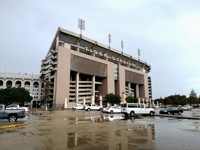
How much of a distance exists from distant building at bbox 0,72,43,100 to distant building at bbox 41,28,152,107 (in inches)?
227

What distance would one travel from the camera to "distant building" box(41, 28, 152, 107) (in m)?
92.3

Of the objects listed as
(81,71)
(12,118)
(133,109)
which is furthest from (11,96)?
(12,118)

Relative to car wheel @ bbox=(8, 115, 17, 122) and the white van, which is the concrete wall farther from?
car wheel @ bbox=(8, 115, 17, 122)

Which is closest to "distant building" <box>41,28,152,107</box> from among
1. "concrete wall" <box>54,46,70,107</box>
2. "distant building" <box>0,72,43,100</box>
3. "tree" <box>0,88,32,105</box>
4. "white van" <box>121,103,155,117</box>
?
"concrete wall" <box>54,46,70,107</box>

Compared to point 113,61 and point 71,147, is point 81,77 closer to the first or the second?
point 113,61

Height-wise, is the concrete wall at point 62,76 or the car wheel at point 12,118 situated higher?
the concrete wall at point 62,76

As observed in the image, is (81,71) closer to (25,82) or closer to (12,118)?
(25,82)

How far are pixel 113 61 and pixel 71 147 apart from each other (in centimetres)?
12384

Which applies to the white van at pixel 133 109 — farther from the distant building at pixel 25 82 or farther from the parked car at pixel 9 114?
the distant building at pixel 25 82

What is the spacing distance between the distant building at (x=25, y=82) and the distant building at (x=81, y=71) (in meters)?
5.76

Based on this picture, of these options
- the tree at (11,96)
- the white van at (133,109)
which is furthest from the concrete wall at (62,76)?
the white van at (133,109)

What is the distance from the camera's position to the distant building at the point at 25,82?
364 ft

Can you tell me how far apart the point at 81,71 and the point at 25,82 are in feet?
122

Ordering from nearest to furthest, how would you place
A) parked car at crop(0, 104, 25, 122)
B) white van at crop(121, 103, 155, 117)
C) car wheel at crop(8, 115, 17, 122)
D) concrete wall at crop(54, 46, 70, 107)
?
1. parked car at crop(0, 104, 25, 122)
2. car wheel at crop(8, 115, 17, 122)
3. white van at crop(121, 103, 155, 117)
4. concrete wall at crop(54, 46, 70, 107)
